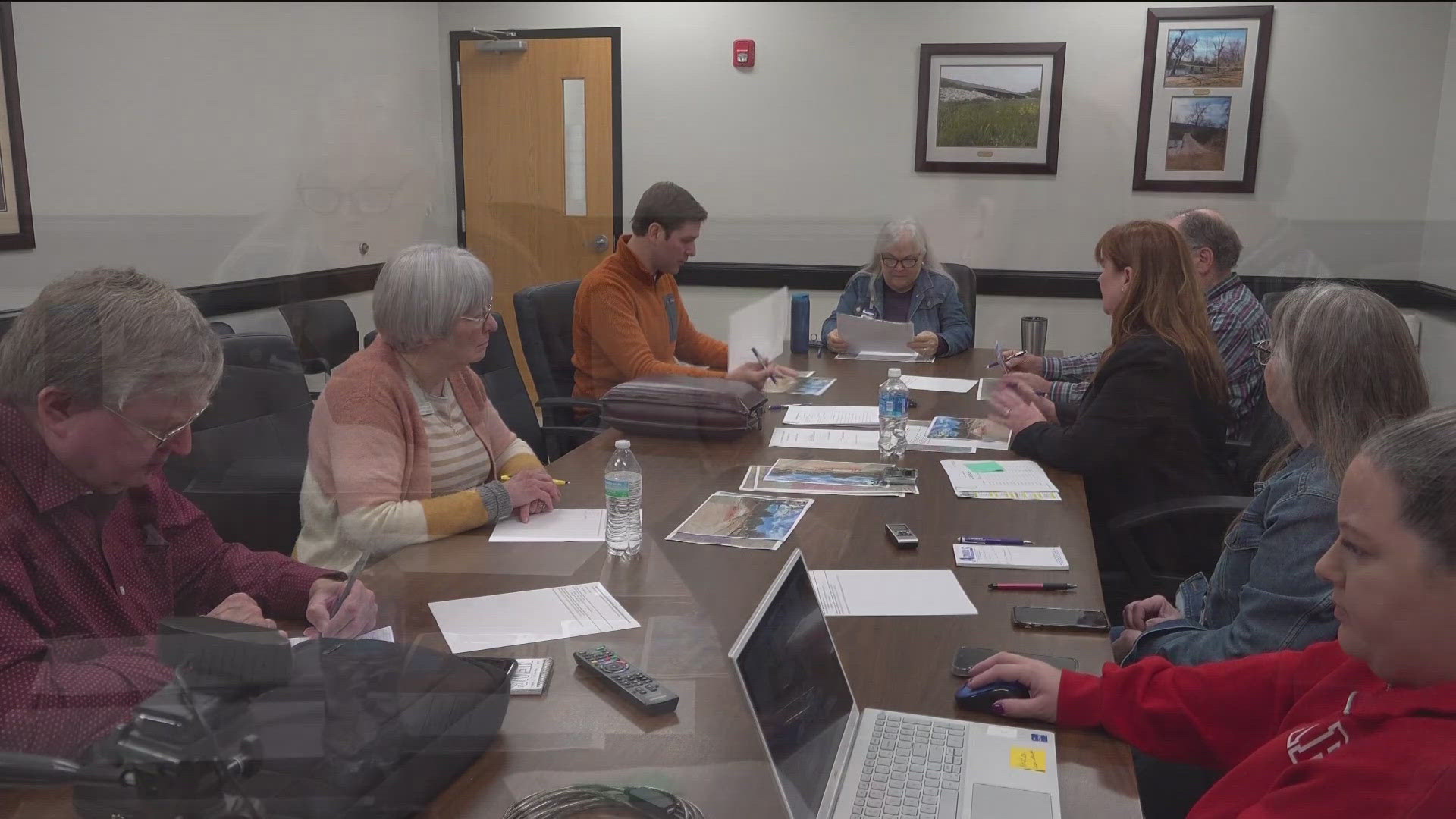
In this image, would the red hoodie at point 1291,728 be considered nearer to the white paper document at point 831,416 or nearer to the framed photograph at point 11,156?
the framed photograph at point 11,156

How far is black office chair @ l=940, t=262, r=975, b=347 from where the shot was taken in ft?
11.5

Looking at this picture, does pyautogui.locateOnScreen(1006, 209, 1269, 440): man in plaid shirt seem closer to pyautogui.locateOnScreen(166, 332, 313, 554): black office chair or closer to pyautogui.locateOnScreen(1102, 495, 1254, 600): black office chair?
pyautogui.locateOnScreen(1102, 495, 1254, 600): black office chair

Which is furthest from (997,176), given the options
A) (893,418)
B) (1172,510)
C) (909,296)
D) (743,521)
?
(743,521)

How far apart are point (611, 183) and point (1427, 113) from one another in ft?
7.25

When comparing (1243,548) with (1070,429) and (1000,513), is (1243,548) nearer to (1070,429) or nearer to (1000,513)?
(1000,513)

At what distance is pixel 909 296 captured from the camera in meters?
3.52

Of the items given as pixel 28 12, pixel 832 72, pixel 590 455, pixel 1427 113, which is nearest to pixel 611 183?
pixel 590 455

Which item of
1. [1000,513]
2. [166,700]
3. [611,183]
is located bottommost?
[1000,513]

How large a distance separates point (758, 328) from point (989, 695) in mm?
2032

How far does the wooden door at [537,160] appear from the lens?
5.49 ft

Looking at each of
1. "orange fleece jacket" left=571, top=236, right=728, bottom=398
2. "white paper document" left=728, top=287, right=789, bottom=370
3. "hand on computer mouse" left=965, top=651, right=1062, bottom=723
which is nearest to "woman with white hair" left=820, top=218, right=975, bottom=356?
"white paper document" left=728, top=287, right=789, bottom=370

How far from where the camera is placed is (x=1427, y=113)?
2.80 metres

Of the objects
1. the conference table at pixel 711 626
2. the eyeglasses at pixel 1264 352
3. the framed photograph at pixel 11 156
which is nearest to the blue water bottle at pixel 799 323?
the conference table at pixel 711 626

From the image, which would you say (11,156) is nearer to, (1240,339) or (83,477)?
(83,477)
